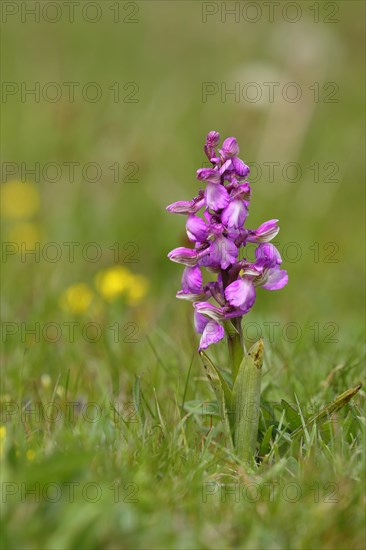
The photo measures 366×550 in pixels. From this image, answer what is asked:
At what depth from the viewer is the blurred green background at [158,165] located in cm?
369

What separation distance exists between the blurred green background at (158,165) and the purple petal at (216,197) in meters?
0.82

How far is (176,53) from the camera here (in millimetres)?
9391

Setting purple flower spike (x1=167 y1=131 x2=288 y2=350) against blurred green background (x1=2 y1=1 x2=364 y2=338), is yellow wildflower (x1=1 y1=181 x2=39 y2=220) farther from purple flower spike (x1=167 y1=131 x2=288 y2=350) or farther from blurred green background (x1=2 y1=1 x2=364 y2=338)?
purple flower spike (x1=167 y1=131 x2=288 y2=350)

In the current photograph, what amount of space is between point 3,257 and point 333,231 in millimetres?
2447

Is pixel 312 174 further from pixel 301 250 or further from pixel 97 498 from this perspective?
pixel 97 498

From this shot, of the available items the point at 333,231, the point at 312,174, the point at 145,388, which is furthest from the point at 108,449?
the point at 312,174

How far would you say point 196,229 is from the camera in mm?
2383

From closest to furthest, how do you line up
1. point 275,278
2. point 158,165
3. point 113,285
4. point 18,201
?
point 275,278, point 113,285, point 18,201, point 158,165

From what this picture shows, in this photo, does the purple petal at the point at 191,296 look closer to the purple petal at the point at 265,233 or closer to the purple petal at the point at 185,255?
the purple petal at the point at 185,255

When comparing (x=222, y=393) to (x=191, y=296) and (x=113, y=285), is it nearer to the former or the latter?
(x=191, y=296)

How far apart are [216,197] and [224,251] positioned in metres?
0.15

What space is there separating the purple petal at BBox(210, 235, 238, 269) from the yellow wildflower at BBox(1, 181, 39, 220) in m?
3.48

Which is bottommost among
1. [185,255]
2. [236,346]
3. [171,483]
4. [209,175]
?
[171,483]

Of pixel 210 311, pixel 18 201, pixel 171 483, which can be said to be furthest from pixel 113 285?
pixel 171 483
